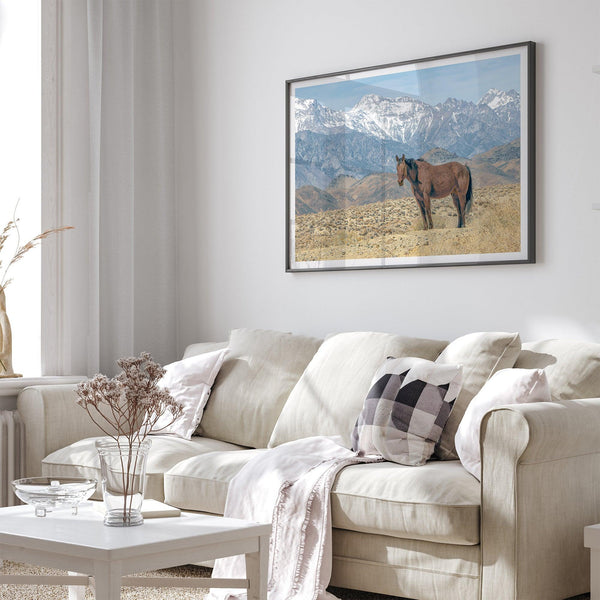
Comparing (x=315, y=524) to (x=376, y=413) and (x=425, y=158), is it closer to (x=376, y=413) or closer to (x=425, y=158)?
(x=376, y=413)

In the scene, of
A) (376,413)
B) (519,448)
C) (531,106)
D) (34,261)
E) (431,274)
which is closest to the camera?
(519,448)

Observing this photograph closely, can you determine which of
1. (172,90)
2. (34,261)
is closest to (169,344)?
(34,261)

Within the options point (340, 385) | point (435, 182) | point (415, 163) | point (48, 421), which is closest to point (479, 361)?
point (340, 385)

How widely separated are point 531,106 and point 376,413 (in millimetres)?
1421

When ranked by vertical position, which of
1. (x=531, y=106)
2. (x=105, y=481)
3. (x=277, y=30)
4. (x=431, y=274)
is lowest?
(x=105, y=481)

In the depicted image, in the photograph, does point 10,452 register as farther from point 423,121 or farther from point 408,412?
point 423,121

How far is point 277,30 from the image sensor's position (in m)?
4.79

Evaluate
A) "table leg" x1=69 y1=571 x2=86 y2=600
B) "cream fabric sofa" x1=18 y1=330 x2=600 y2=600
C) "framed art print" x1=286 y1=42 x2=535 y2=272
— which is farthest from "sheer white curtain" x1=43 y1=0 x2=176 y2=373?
"table leg" x1=69 y1=571 x2=86 y2=600

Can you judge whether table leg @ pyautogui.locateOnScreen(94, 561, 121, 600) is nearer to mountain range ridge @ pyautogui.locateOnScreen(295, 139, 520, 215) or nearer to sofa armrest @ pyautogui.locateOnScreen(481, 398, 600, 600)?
sofa armrest @ pyautogui.locateOnScreen(481, 398, 600, 600)

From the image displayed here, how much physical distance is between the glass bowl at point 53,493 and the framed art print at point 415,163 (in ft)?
6.50

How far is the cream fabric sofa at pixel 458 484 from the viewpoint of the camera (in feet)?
9.30

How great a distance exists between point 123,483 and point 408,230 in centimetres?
215

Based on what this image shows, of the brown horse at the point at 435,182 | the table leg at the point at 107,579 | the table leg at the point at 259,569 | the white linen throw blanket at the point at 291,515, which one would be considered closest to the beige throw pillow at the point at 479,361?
the white linen throw blanket at the point at 291,515

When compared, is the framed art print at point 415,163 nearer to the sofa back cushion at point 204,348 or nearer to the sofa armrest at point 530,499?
the sofa back cushion at point 204,348
